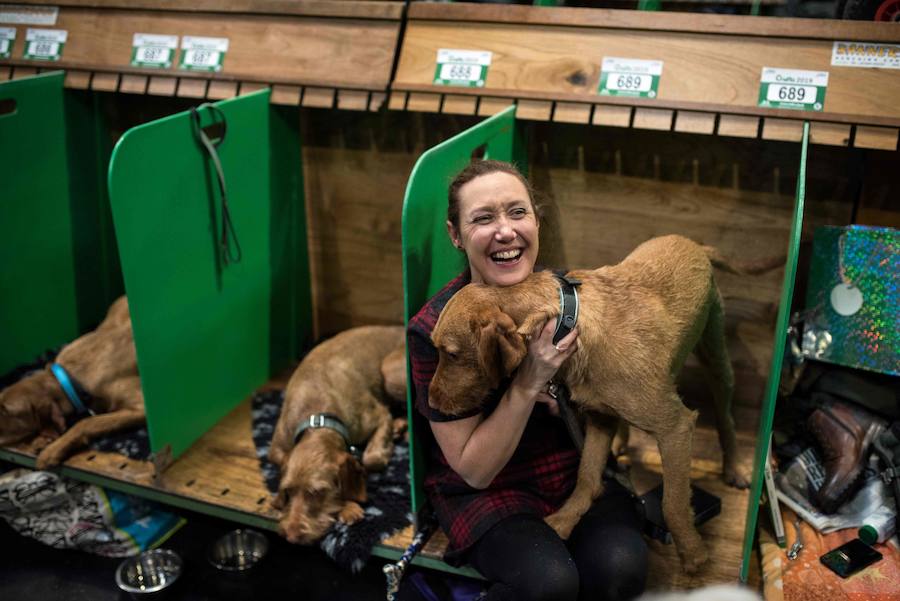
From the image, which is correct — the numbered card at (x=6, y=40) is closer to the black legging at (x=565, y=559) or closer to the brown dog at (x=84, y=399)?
the brown dog at (x=84, y=399)

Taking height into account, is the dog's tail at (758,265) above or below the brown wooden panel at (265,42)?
below

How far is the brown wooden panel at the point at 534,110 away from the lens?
251cm

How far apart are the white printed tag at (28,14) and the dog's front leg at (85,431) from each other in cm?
156

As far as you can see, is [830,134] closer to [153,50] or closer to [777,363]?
[777,363]

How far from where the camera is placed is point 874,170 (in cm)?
241

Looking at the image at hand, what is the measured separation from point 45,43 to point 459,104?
5.56 feet

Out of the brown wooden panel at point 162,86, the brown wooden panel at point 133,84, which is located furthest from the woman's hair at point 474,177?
the brown wooden panel at point 133,84

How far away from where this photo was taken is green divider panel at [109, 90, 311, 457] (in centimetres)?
232

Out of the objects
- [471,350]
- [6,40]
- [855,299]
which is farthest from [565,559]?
[6,40]

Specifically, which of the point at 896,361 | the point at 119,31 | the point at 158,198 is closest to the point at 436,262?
the point at 158,198

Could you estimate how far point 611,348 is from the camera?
1798 millimetres

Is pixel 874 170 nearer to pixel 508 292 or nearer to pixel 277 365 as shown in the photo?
pixel 508 292

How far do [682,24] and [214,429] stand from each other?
6.60 feet

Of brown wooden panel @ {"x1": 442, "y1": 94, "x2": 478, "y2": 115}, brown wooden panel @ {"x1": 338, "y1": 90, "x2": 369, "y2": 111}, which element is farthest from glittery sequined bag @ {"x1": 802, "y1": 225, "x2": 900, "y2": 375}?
brown wooden panel @ {"x1": 338, "y1": 90, "x2": 369, "y2": 111}
